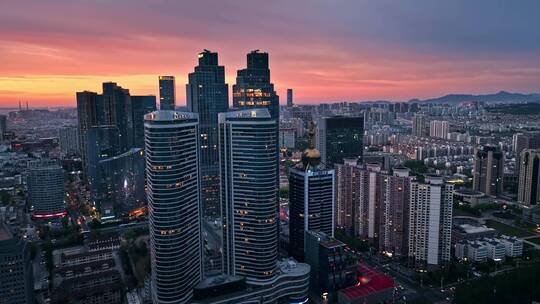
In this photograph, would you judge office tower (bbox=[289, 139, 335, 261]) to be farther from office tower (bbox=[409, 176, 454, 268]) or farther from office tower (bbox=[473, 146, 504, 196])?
office tower (bbox=[473, 146, 504, 196])

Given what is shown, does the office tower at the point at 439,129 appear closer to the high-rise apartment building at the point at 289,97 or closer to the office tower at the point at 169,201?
the high-rise apartment building at the point at 289,97

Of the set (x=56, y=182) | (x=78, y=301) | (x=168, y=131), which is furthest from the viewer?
(x=56, y=182)

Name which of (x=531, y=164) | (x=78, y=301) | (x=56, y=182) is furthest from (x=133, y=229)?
(x=531, y=164)

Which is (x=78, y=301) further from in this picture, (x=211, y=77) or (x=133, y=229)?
(x=211, y=77)

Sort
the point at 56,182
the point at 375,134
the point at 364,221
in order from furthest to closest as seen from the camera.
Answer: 1. the point at 375,134
2. the point at 56,182
3. the point at 364,221

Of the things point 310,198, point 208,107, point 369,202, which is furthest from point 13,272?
point 369,202

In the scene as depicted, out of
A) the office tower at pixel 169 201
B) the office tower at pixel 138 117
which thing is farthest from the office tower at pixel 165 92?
the office tower at pixel 169 201
